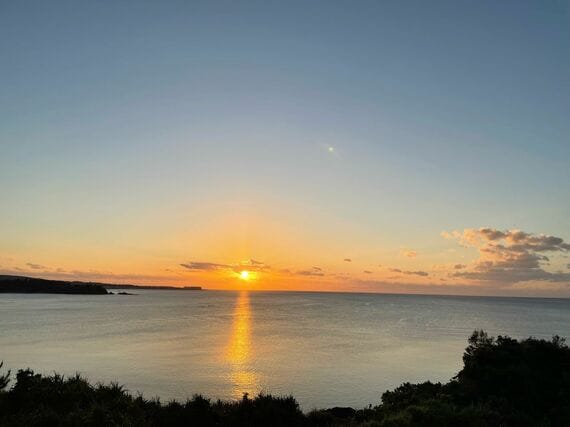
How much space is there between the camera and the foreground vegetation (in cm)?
1894

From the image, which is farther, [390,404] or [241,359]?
[241,359]

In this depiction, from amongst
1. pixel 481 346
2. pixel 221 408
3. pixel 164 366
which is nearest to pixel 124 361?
pixel 164 366

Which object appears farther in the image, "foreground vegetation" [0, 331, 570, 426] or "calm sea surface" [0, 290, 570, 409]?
"calm sea surface" [0, 290, 570, 409]

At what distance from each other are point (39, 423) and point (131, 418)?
3.52m

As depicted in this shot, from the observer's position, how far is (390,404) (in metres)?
25.2

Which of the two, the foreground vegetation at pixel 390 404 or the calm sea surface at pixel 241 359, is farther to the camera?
the calm sea surface at pixel 241 359

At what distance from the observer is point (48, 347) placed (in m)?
59.3

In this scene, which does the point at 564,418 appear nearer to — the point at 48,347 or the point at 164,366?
the point at 164,366

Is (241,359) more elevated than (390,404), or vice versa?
(390,404)

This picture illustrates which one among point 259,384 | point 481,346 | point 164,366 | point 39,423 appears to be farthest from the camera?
point 164,366

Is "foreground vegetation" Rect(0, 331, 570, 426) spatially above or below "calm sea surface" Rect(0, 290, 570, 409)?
above

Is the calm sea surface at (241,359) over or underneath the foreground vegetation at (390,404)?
underneath

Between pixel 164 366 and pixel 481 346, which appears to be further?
pixel 164 366

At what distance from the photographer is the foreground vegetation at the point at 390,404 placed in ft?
62.1
